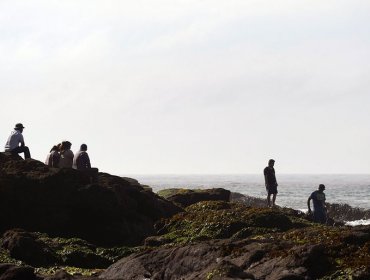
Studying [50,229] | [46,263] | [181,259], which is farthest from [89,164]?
[181,259]

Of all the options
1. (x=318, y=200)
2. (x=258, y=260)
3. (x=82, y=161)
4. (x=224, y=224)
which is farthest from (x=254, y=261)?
(x=318, y=200)

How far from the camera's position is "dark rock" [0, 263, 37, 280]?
1220 centimetres

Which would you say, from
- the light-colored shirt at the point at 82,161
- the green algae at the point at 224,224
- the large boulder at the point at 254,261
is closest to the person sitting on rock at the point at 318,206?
the green algae at the point at 224,224

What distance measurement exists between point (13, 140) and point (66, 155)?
8.15 ft

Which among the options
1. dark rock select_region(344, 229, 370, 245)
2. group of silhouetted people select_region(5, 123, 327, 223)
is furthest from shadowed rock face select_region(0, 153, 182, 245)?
dark rock select_region(344, 229, 370, 245)

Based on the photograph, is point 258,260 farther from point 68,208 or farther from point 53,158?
point 53,158

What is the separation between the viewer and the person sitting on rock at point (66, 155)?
2889 centimetres

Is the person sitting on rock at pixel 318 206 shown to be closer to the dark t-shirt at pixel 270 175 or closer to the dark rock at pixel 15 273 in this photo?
the dark t-shirt at pixel 270 175

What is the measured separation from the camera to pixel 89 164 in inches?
1101

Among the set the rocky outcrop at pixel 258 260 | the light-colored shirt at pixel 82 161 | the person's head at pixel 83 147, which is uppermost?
the person's head at pixel 83 147

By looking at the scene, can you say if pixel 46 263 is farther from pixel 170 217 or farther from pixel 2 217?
pixel 170 217

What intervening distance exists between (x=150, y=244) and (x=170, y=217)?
5.31m

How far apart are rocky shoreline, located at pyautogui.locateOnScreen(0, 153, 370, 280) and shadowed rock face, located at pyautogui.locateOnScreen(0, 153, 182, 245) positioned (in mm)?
36

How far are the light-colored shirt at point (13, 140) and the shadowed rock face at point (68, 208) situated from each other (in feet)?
11.4
